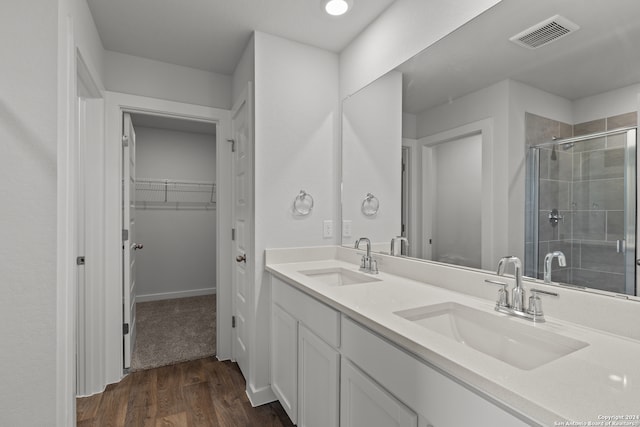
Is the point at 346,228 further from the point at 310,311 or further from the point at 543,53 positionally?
the point at 543,53

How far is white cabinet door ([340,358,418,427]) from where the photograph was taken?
0.95 metres

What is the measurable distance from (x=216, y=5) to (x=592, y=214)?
2041 mm

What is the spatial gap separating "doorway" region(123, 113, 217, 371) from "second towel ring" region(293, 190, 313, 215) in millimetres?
2148

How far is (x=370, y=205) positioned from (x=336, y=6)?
1.17m

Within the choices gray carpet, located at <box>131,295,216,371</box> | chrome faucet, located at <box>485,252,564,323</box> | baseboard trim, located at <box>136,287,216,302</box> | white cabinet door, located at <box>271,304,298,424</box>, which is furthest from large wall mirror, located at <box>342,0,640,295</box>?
baseboard trim, located at <box>136,287,216,302</box>

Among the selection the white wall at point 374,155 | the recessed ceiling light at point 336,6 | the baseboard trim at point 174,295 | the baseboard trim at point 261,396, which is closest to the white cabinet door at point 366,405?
the white wall at point 374,155

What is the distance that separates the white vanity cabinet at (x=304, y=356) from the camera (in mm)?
1327

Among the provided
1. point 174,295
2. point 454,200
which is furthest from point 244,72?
point 174,295

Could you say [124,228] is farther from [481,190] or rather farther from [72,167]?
[481,190]

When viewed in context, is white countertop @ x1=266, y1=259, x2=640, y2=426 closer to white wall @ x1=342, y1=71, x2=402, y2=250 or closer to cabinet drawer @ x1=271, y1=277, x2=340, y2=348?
cabinet drawer @ x1=271, y1=277, x2=340, y2=348

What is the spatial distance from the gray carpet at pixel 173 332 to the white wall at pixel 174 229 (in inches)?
10.5

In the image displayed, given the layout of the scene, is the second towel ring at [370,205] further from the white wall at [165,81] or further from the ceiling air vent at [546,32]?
the white wall at [165,81]

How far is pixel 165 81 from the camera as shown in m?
2.52

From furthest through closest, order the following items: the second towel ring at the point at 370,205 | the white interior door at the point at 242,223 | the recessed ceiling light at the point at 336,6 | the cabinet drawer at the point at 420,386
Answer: the white interior door at the point at 242,223 < the second towel ring at the point at 370,205 < the recessed ceiling light at the point at 336,6 < the cabinet drawer at the point at 420,386
